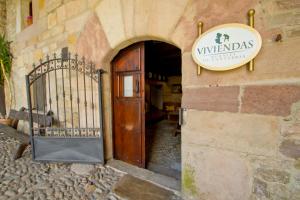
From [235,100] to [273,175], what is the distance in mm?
599

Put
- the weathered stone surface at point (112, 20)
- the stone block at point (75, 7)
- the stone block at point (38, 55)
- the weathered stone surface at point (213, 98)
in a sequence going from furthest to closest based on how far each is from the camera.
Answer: the stone block at point (38, 55) → the stone block at point (75, 7) → the weathered stone surface at point (112, 20) → the weathered stone surface at point (213, 98)

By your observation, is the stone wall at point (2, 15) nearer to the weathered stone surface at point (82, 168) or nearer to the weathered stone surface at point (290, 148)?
the weathered stone surface at point (82, 168)

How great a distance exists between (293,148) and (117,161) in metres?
1.97

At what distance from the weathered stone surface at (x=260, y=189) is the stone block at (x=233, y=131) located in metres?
0.23

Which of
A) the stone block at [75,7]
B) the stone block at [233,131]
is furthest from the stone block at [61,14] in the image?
the stone block at [233,131]

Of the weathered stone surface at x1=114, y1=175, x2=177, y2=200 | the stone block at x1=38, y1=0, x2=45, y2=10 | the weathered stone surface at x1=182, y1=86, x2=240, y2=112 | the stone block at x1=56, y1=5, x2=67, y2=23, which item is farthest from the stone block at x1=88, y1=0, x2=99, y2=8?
the weathered stone surface at x1=114, y1=175, x2=177, y2=200

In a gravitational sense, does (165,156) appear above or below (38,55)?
below

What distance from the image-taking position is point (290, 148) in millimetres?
1108

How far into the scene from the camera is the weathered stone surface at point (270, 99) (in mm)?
1095

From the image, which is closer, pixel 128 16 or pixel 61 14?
pixel 128 16

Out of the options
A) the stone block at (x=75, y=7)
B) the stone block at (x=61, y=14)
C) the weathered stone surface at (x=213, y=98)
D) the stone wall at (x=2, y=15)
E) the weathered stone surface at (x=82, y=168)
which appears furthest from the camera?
the stone wall at (x=2, y=15)

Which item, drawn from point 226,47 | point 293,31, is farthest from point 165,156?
point 293,31

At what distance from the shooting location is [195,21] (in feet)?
4.65

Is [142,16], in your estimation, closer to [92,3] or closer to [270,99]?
[92,3]
